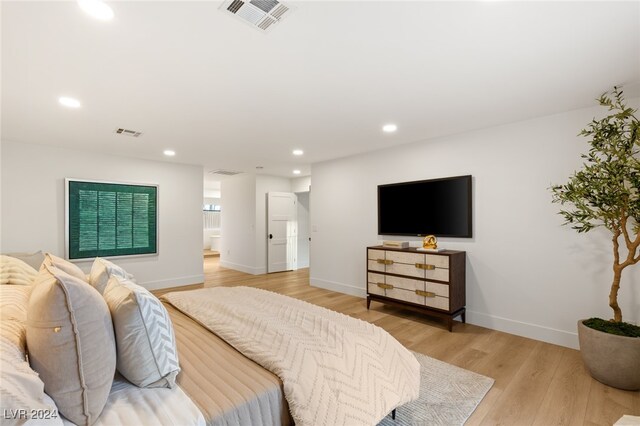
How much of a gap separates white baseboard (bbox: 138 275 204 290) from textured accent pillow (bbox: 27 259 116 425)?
4.64 metres

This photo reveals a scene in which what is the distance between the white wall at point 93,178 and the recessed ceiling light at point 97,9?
Result: 3.88m

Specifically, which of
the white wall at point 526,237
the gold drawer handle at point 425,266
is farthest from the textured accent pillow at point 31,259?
the white wall at point 526,237

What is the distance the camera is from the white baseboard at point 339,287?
4.95m

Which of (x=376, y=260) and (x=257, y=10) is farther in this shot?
(x=376, y=260)

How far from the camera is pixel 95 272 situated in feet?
5.51

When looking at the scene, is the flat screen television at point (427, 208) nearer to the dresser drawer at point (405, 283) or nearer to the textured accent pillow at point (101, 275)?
the dresser drawer at point (405, 283)

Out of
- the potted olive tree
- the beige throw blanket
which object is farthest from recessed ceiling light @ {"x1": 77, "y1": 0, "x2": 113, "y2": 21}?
the potted olive tree

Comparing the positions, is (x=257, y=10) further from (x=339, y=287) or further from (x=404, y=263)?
(x=339, y=287)

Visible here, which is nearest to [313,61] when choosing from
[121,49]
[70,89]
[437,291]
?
[121,49]

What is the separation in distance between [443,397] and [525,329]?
177cm

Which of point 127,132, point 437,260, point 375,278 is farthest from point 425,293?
point 127,132

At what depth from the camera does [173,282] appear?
18.3 ft

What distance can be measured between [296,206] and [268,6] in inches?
242

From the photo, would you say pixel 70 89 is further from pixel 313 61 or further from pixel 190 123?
pixel 313 61
